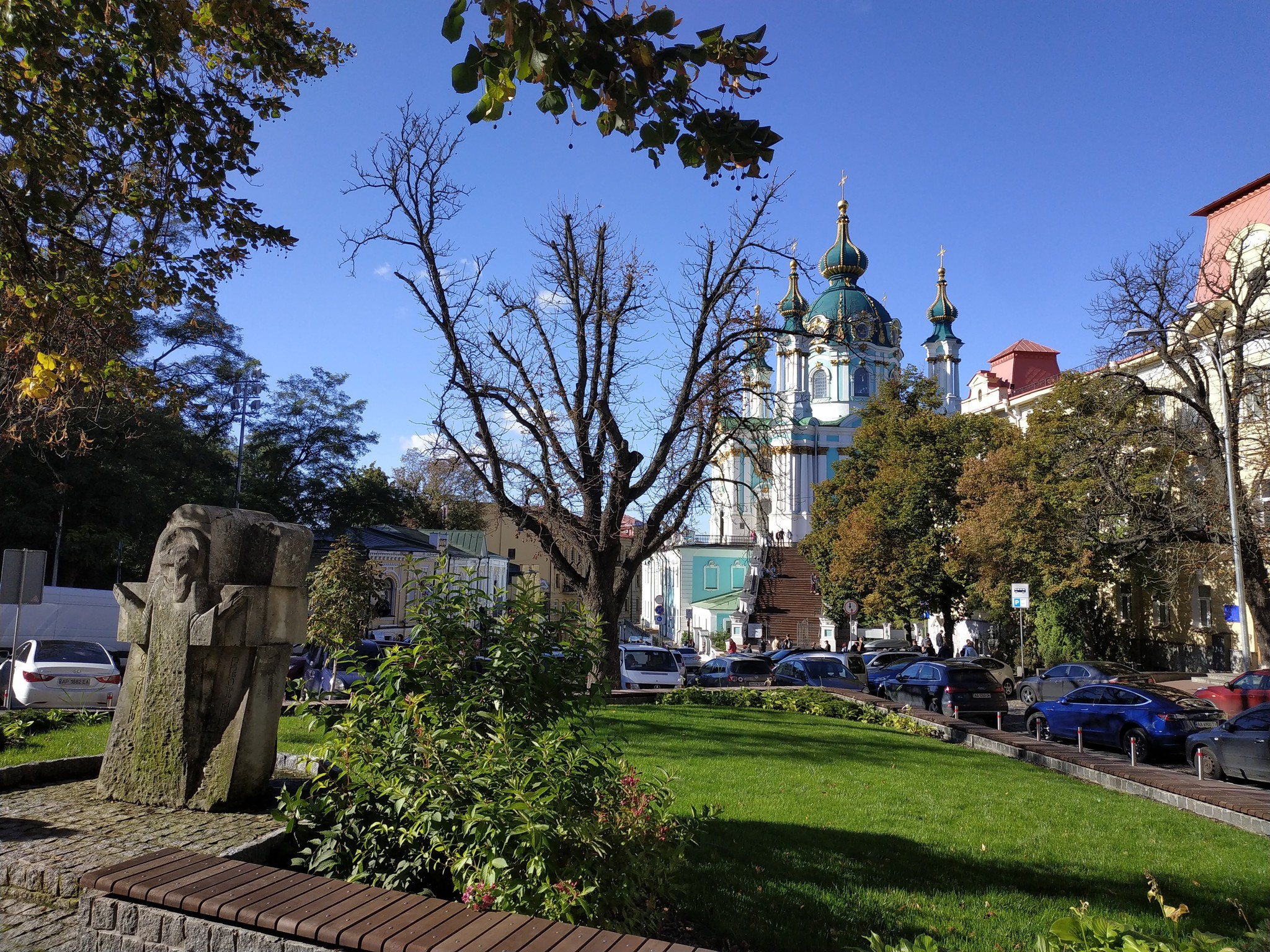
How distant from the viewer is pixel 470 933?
3.66 metres

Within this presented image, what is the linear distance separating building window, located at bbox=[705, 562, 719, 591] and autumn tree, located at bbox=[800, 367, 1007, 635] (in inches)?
970

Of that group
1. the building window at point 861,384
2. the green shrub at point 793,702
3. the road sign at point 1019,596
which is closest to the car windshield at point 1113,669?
the road sign at point 1019,596

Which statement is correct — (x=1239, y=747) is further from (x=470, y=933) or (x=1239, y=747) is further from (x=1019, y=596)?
(x=470, y=933)

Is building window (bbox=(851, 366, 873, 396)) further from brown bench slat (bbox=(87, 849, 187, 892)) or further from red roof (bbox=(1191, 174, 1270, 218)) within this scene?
brown bench slat (bbox=(87, 849, 187, 892))

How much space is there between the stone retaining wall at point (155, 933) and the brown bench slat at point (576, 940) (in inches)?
36.8

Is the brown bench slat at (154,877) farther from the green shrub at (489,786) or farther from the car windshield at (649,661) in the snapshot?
the car windshield at (649,661)

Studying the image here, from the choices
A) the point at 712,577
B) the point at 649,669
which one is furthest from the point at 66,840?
the point at 712,577

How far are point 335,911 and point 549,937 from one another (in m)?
0.92

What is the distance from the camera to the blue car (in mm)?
15992

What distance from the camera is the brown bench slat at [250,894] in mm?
3803

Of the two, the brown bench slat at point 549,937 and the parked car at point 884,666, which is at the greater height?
the brown bench slat at point 549,937

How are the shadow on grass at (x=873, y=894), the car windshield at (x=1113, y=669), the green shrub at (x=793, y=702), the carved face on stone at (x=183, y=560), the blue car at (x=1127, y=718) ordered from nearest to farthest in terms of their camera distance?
the shadow on grass at (x=873, y=894), the carved face on stone at (x=183, y=560), the blue car at (x=1127, y=718), the green shrub at (x=793, y=702), the car windshield at (x=1113, y=669)

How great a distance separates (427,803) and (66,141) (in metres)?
7.72

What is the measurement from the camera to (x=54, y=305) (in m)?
9.15
